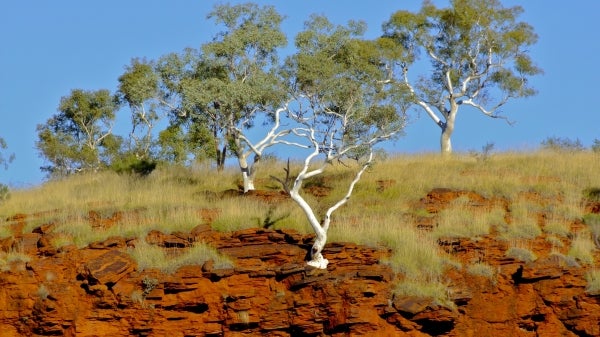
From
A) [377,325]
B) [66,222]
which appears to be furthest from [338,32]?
A: [377,325]

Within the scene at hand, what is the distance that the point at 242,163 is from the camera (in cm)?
3416

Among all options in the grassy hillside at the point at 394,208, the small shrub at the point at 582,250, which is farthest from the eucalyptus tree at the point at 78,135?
the small shrub at the point at 582,250

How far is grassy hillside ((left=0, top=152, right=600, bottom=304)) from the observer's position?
27.4 m

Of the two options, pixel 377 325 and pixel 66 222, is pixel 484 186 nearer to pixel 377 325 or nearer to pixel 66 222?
pixel 377 325

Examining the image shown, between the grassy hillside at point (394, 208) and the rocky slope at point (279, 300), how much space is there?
545 millimetres

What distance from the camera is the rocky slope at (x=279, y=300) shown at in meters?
25.1

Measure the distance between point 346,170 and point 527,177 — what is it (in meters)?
6.12

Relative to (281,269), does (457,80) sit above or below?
above

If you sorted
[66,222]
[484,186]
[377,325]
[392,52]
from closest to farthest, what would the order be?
[377,325] < [66,222] < [484,186] < [392,52]

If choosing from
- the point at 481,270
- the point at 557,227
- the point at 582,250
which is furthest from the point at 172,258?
the point at 582,250

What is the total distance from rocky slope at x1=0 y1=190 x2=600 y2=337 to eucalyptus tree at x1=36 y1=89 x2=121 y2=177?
2130 centimetres

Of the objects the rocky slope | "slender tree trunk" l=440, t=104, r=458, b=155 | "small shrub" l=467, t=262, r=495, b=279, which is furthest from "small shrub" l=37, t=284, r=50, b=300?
"slender tree trunk" l=440, t=104, r=458, b=155

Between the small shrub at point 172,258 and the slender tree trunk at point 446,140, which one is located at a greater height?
the slender tree trunk at point 446,140

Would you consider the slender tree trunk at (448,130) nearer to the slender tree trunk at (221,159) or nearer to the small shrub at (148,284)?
the slender tree trunk at (221,159)
